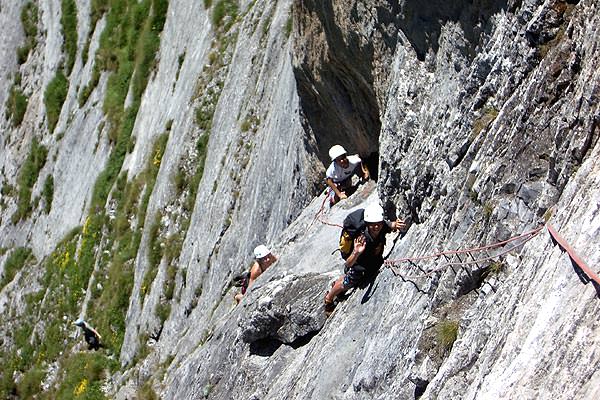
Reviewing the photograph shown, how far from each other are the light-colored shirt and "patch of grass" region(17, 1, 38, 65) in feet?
107

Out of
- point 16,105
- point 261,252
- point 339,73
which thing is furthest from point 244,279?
point 16,105

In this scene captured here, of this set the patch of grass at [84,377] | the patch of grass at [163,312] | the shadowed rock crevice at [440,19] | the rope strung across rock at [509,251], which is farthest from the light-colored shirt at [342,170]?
the patch of grass at [84,377]

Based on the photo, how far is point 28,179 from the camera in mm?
42969

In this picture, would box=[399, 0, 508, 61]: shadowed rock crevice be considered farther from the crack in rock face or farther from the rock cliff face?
the crack in rock face

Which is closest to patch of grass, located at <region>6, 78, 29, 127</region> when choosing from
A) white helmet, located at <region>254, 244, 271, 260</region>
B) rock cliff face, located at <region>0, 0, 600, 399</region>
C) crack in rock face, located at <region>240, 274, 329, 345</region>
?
rock cliff face, located at <region>0, 0, 600, 399</region>

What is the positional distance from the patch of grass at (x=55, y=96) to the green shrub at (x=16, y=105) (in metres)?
2.73

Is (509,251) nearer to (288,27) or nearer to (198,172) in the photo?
(288,27)

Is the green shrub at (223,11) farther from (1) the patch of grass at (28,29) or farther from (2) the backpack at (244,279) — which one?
(1) the patch of grass at (28,29)

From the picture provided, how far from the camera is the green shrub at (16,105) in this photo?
151 ft

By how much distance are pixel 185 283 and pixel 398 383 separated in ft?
52.1

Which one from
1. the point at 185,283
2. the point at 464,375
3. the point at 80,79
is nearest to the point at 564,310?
the point at 464,375

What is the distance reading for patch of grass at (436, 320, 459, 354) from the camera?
381 inches

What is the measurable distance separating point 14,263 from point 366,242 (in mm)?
30281

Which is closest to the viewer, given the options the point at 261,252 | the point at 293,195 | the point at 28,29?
the point at 261,252
